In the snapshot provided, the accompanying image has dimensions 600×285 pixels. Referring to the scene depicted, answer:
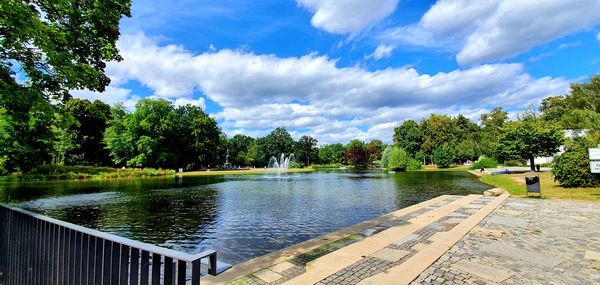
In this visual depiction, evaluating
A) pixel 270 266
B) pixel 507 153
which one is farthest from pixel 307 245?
pixel 507 153

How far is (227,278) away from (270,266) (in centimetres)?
75

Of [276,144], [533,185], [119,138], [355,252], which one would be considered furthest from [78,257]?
[276,144]

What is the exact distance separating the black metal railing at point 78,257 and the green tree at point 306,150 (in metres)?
82.5

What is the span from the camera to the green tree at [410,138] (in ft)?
237

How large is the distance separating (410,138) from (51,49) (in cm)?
7403

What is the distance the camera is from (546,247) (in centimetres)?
552

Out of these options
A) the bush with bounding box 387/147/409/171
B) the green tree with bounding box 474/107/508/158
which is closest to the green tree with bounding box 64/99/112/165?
the bush with bounding box 387/147/409/171

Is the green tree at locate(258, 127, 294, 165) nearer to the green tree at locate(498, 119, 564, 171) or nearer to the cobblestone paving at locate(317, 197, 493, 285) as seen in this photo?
the green tree at locate(498, 119, 564, 171)

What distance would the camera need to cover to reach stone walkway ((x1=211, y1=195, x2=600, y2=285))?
13.6 ft

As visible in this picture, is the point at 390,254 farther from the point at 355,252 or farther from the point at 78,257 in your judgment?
the point at 78,257

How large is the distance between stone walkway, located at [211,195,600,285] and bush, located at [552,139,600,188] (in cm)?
926

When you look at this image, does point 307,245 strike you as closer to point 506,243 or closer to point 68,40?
point 506,243

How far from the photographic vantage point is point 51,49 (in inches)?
212

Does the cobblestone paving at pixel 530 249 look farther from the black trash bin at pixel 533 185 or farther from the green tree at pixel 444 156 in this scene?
the green tree at pixel 444 156
